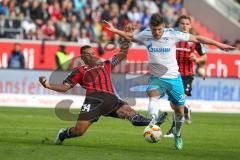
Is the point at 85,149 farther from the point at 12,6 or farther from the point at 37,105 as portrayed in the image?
the point at 12,6

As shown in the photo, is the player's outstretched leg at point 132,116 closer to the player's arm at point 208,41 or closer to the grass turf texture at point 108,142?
the grass turf texture at point 108,142

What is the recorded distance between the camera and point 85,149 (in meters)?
13.6

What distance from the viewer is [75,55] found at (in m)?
31.0

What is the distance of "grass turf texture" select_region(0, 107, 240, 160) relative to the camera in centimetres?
1280

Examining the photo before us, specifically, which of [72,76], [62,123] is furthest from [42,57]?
[72,76]

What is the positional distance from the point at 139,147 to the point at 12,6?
1727 centimetres

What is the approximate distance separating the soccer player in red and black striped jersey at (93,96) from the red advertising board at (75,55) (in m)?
13.5

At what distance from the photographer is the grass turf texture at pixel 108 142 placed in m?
12.8

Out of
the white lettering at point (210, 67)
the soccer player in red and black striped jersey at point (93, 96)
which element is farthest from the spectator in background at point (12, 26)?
the soccer player in red and black striped jersey at point (93, 96)

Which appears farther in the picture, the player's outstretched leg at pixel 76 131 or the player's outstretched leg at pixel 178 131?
the player's outstretched leg at pixel 178 131

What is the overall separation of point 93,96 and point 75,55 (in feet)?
54.9

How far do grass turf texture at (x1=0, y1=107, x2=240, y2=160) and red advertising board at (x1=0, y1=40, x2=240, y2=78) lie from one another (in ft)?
25.2

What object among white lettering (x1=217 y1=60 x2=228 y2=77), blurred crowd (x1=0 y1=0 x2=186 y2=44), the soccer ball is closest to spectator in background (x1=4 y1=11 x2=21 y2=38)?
blurred crowd (x1=0 y1=0 x2=186 y2=44)

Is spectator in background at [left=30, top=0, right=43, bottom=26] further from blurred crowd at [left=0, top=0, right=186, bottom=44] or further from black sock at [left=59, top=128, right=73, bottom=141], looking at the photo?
black sock at [left=59, top=128, right=73, bottom=141]
